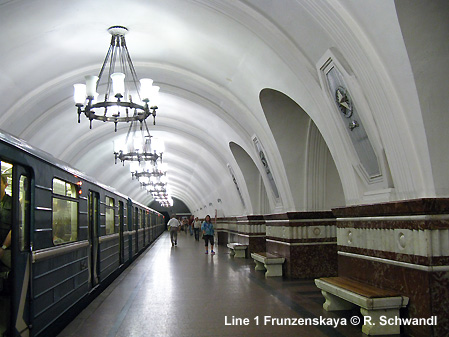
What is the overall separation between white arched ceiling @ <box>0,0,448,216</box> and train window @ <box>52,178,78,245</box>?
305 centimetres

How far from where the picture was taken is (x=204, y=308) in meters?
6.89

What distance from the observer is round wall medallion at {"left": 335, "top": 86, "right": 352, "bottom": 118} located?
20.5 ft

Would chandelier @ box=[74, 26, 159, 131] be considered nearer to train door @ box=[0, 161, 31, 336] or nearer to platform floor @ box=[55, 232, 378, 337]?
platform floor @ box=[55, 232, 378, 337]

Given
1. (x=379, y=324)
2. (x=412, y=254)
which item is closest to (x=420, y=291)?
(x=412, y=254)

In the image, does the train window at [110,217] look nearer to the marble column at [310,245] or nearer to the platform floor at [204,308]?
the platform floor at [204,308]

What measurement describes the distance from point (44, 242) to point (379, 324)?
3.86 metres

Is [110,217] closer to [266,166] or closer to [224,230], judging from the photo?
[266,166]

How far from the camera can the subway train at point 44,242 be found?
14.5 feet

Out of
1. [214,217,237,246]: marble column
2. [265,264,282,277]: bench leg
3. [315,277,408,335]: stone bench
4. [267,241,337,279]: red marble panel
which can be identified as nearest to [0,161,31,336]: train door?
[315,277,408,335]: stone bench

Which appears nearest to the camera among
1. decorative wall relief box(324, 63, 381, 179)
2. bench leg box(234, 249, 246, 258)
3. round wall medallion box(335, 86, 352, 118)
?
decorative wall relief box(324, 63, 381, 179)

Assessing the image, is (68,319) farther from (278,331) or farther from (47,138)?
(47,138)

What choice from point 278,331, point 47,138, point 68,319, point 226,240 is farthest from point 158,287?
point 226,240

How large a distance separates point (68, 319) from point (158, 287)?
9.47 feet

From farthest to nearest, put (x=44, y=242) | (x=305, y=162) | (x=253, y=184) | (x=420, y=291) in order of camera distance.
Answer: (x=253, y=184) → (x=305, y=162) → (x=44, y=242) → (x=420, y=291)
